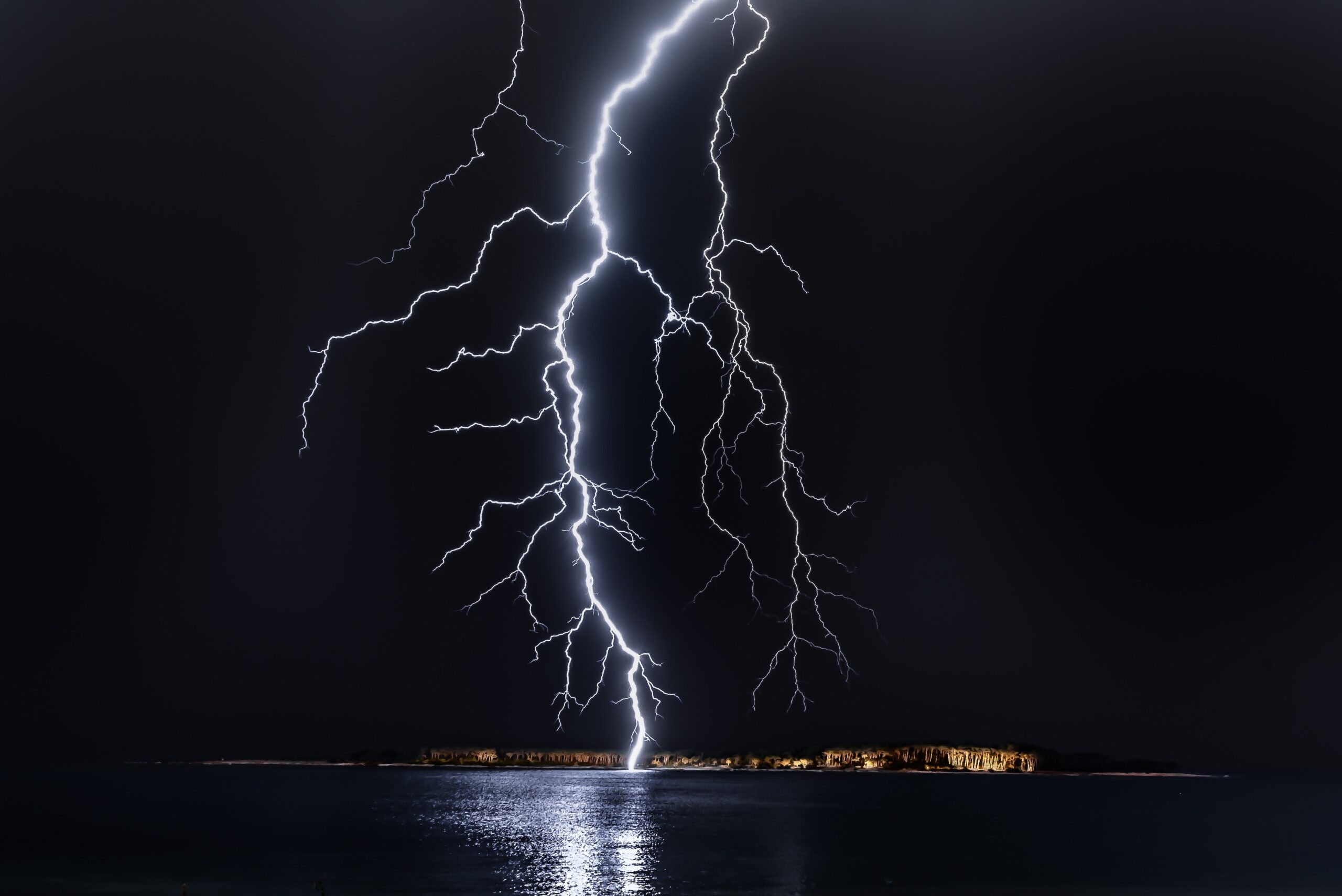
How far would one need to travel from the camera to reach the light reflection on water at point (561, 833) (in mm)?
19875

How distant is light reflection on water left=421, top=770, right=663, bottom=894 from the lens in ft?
65.2

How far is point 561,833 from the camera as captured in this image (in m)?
30.8

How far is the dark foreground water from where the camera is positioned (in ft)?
65.5

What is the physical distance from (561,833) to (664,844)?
448cm

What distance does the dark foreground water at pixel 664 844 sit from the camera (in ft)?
65.5

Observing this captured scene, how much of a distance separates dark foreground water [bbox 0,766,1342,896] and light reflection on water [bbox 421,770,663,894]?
11 centimetres

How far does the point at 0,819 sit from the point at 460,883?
26.0 m

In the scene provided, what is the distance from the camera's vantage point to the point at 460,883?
1962 cm

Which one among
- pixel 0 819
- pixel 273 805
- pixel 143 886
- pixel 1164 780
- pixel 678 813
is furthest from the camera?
pixel 1164 780

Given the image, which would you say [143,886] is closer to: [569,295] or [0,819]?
[569,295]

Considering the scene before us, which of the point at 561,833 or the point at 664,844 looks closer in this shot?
the point at 664,844

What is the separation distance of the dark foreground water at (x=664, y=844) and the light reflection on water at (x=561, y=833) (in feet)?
0.37

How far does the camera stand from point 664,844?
27.4 meters

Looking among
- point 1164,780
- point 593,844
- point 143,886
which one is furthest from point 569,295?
point 1164,780
